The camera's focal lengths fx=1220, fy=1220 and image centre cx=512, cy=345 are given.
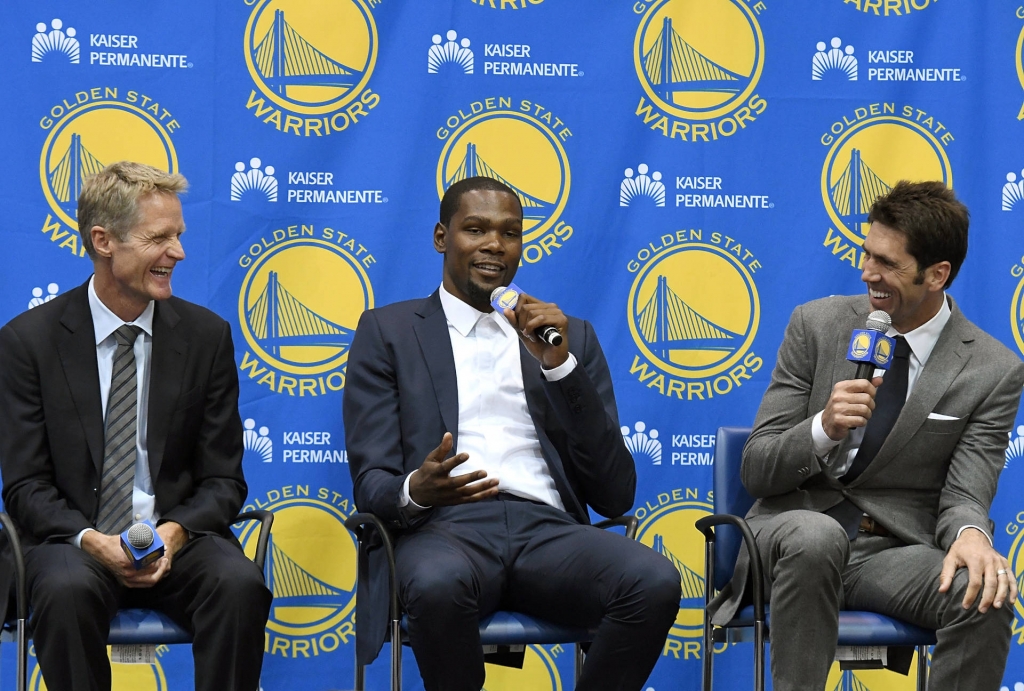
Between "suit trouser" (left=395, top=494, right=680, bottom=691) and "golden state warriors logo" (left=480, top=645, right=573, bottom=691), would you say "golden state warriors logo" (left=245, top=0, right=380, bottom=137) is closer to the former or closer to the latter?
"suit trouser" (left=395, top=494, right=680, bottom=691)

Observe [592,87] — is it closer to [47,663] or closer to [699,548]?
[699,548]

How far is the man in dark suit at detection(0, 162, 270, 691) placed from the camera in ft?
10.2

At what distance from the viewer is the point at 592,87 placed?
13.9 ft

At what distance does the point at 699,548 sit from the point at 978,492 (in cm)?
112

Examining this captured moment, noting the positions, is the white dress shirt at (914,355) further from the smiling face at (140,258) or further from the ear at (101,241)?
the ear at (101,241)

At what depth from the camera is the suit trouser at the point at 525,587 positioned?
3018 mm

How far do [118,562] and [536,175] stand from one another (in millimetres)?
1938

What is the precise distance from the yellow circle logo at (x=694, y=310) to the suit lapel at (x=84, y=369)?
1.82 meters

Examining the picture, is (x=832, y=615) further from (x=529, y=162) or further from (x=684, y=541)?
(x=529, y=162)

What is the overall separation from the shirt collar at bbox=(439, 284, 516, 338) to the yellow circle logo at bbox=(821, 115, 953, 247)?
1.39 metres

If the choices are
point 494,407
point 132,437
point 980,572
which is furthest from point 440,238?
point 980,572

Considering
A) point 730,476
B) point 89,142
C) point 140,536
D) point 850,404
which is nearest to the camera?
point 140,536

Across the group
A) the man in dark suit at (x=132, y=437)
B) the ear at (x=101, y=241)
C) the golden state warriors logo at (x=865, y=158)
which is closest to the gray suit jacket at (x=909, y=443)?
the golden state warriors logo at (x=865, y=158)

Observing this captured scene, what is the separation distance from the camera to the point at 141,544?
306 centimetres
